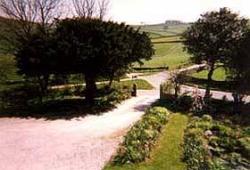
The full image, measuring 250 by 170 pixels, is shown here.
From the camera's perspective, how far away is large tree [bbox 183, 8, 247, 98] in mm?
37438

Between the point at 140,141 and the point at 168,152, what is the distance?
171 cm

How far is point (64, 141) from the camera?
25000 millimetres

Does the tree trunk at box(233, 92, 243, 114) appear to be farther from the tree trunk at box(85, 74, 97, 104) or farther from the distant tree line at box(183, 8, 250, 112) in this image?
the tree trunk at box(85, 74, 97, 104)

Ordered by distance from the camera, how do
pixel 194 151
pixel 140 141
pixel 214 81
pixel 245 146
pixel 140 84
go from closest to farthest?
pixel 194 151, pixel 140 141, pixel 245 146, pixel 140 84, pixel 214 81

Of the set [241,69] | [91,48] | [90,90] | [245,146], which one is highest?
[91,48]

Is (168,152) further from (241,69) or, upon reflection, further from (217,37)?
(217,37)

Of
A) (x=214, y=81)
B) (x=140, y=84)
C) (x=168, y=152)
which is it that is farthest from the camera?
(x=214, y=81)

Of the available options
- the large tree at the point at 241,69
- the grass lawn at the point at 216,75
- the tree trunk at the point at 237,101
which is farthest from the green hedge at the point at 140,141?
the grass lawn at the point at 216,75

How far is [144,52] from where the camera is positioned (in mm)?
45062

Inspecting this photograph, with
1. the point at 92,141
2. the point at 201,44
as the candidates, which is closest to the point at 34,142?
the point at 92,141

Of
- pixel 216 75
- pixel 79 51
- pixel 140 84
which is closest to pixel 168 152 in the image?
pixel 79 51

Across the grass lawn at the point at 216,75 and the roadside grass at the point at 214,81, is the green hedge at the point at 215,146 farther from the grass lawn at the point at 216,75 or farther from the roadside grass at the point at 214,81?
the grass lawn at the point at 216,75

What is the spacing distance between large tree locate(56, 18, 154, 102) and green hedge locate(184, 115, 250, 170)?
9822mm

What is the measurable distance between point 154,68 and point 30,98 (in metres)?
30.4
